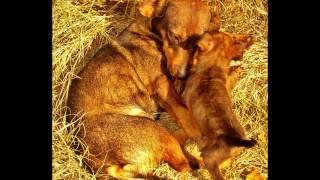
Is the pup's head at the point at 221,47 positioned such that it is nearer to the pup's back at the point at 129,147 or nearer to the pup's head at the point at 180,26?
the pup's head at the point at 180,26

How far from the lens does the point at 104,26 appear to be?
13.3 feet

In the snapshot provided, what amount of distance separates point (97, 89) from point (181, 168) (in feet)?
2.11

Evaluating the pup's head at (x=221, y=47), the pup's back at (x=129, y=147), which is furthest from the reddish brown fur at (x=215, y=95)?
the pup's back at (x=129, y=147)

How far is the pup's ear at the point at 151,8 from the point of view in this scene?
4016mm

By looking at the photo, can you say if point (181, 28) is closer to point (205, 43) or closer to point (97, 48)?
point (205, 43)

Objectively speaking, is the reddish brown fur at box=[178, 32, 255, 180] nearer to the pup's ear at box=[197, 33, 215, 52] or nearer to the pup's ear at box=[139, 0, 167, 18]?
the pup's ear at box=[197, 33, 215, 52]

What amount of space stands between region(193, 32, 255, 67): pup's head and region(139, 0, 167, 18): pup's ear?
31 centimetres

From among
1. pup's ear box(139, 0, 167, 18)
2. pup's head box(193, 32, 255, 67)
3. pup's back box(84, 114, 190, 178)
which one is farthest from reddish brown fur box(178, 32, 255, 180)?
Answer: pup's ear box(139, 0, 167, 18)

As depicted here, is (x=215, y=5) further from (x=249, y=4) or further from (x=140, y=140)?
(x=140, y=140)

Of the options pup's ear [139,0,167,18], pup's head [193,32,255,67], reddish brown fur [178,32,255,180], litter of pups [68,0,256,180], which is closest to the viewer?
reddish brown fur [178,32,255,180]

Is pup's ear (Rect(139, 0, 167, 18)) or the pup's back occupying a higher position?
pup's ear (Rect(139, 0, 167, 18))

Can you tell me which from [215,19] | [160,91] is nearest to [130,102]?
[160,91]

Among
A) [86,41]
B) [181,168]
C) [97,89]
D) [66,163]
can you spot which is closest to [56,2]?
[86,41]

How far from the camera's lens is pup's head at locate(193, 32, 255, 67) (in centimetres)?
391
